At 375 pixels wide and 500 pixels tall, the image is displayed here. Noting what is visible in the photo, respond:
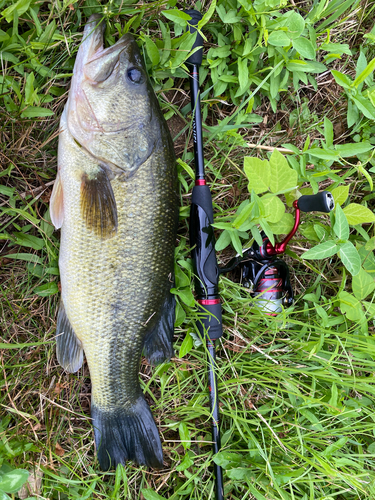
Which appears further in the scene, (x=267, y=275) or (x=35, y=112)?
(x=267, y=275)

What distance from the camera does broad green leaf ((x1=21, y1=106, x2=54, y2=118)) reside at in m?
1.73

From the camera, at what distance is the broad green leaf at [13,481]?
4.38 feet

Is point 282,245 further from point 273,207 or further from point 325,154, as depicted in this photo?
point 325,154

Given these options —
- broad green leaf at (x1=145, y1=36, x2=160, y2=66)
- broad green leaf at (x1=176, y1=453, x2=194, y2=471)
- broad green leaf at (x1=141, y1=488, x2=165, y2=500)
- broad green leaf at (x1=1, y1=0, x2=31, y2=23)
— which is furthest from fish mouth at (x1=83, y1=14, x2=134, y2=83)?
broad green leaf at (x1=141, y1=488, x2=165, y2=500)

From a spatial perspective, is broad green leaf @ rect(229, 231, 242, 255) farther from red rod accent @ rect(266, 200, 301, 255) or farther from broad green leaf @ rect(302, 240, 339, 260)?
broad green leaf @ rect(302, 240, 339, 260)

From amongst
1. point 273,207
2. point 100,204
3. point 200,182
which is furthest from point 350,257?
point 100,204

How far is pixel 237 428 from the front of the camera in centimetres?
200

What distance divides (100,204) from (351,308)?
1.57 meters

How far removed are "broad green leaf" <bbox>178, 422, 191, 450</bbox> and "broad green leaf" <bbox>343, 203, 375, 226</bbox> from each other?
5.13 feet

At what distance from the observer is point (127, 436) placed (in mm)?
1890

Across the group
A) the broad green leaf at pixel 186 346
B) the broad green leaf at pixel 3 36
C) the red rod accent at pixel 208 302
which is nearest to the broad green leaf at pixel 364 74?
the red rod accent at pixel 208 302

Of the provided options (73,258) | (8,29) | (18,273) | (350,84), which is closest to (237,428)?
(73,258)

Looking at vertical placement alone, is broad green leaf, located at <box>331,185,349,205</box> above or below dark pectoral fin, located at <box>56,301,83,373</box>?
above

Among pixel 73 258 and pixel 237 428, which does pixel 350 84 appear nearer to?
pixel 73 258
